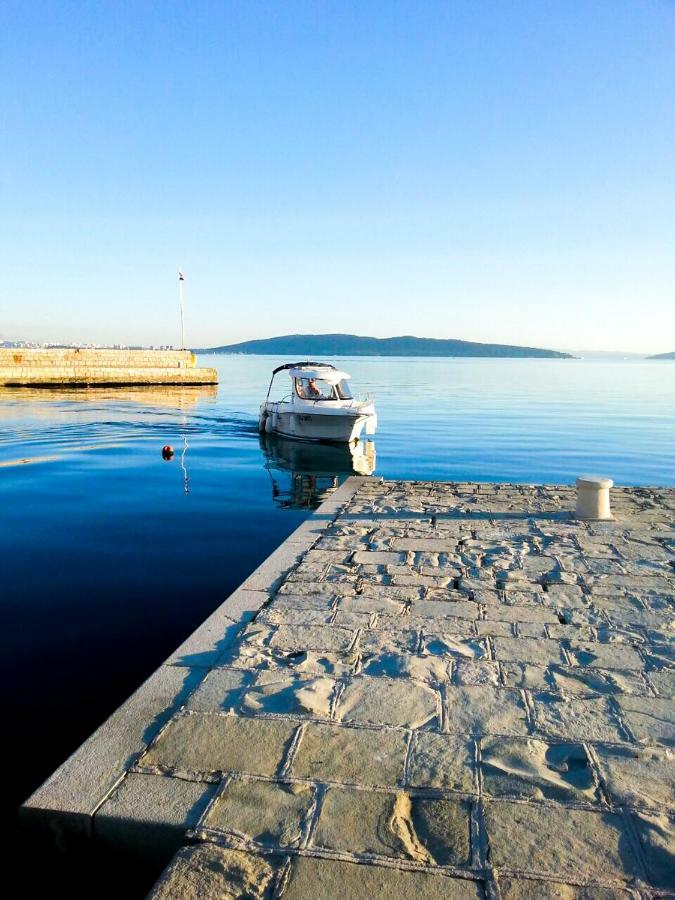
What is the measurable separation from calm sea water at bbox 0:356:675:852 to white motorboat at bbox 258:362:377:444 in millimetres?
735

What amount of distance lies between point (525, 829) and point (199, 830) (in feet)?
4.56

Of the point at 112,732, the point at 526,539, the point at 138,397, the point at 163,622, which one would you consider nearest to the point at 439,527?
the point at 526,539

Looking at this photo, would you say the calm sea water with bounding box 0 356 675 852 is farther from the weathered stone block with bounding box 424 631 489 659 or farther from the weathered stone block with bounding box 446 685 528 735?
the weathered stone block with bounding box 446 685 528 735

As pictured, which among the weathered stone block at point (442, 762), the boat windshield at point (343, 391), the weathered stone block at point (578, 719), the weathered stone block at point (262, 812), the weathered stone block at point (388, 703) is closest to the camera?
the weathered stone block at point (262, 812)

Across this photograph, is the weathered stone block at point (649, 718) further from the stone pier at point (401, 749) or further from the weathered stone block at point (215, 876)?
the weathered stone block at point (215, 876)

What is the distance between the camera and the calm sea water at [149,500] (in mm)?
5602

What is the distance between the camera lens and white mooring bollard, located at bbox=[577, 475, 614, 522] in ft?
27.5

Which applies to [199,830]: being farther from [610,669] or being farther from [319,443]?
[319,443]

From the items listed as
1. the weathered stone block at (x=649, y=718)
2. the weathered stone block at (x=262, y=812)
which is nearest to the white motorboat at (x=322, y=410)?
the weathered stone block at (x=649, y=718)

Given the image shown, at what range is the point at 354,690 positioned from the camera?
3.82 meters

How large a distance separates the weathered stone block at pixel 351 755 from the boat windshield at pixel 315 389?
19732 mm

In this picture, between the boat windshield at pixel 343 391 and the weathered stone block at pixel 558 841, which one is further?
the boat windshield at pixel 343 391

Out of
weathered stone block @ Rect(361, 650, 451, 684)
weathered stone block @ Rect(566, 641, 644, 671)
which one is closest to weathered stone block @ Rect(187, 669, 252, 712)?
weathered stone block @ Rect(361, 650, 451, 684)

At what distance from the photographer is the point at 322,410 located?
71.6ft
